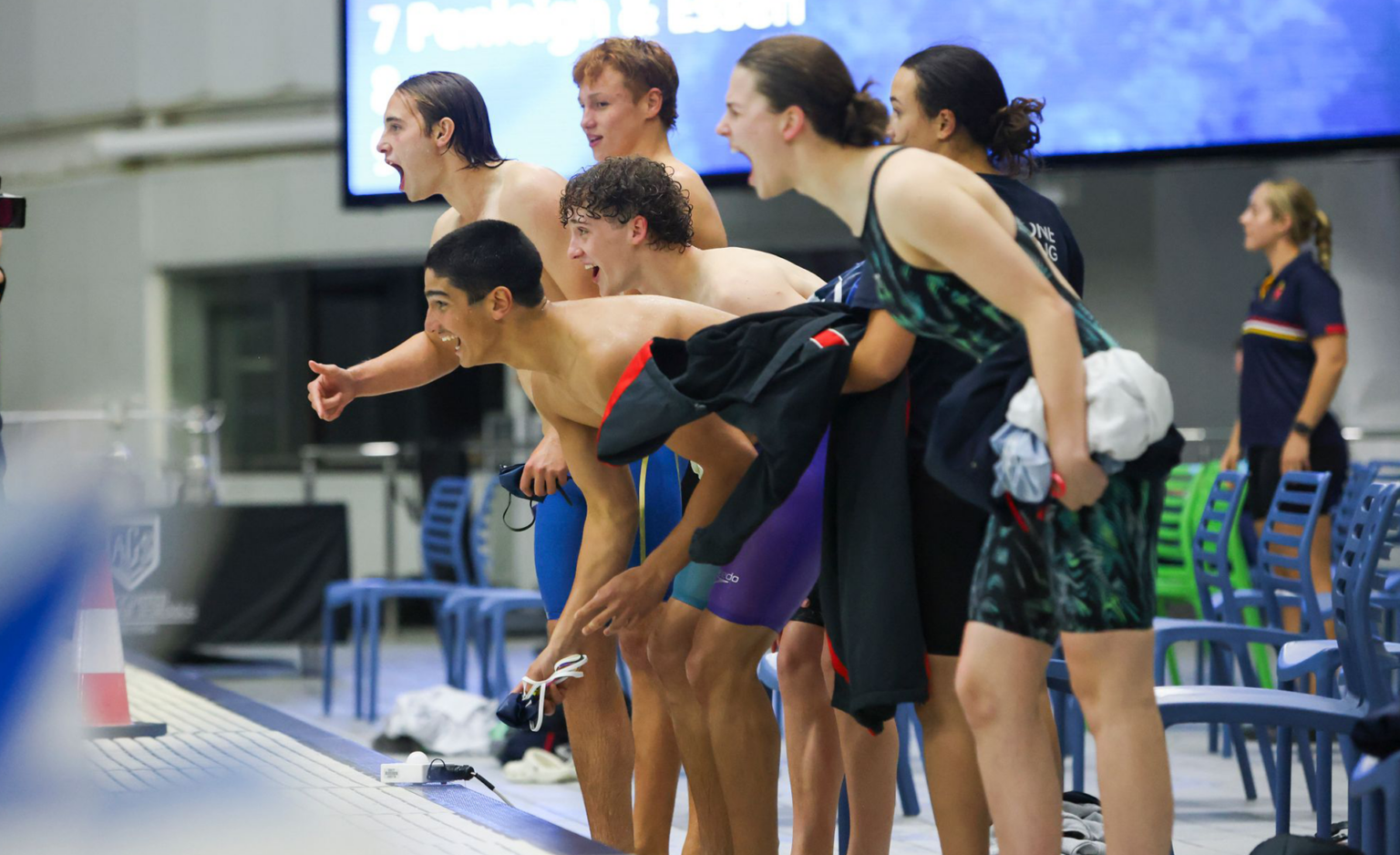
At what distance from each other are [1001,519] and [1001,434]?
5.3 inches

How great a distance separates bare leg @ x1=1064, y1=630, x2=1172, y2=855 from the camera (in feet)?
6.02

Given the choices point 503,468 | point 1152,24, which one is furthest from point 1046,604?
point 1152,24

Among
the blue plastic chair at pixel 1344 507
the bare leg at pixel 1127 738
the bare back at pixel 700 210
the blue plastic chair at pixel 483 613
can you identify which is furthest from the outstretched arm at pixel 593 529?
the blue plastic chair at pixel 1344 507

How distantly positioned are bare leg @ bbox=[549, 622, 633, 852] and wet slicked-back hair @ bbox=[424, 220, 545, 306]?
2.17ft

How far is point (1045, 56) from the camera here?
19.1ft

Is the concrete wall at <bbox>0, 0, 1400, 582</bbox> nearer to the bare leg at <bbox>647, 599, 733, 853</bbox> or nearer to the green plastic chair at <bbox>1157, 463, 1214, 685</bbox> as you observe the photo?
the green plastic chair at <bbox>1157, 463, 1214, 685</bbox>

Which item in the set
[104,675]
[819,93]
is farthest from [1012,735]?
[104,675]

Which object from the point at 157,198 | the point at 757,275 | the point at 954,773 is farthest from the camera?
the point at 157,198

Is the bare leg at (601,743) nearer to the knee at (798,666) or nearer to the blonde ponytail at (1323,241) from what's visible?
the knee at (798,666)

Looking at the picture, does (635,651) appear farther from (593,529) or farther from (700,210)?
(700,210)

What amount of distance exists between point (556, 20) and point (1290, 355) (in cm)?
324

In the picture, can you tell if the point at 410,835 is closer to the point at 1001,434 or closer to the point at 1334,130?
the point at 1001,434

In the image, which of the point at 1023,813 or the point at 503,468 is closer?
the point at 1023,813

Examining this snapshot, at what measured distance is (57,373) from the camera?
10.9 m
